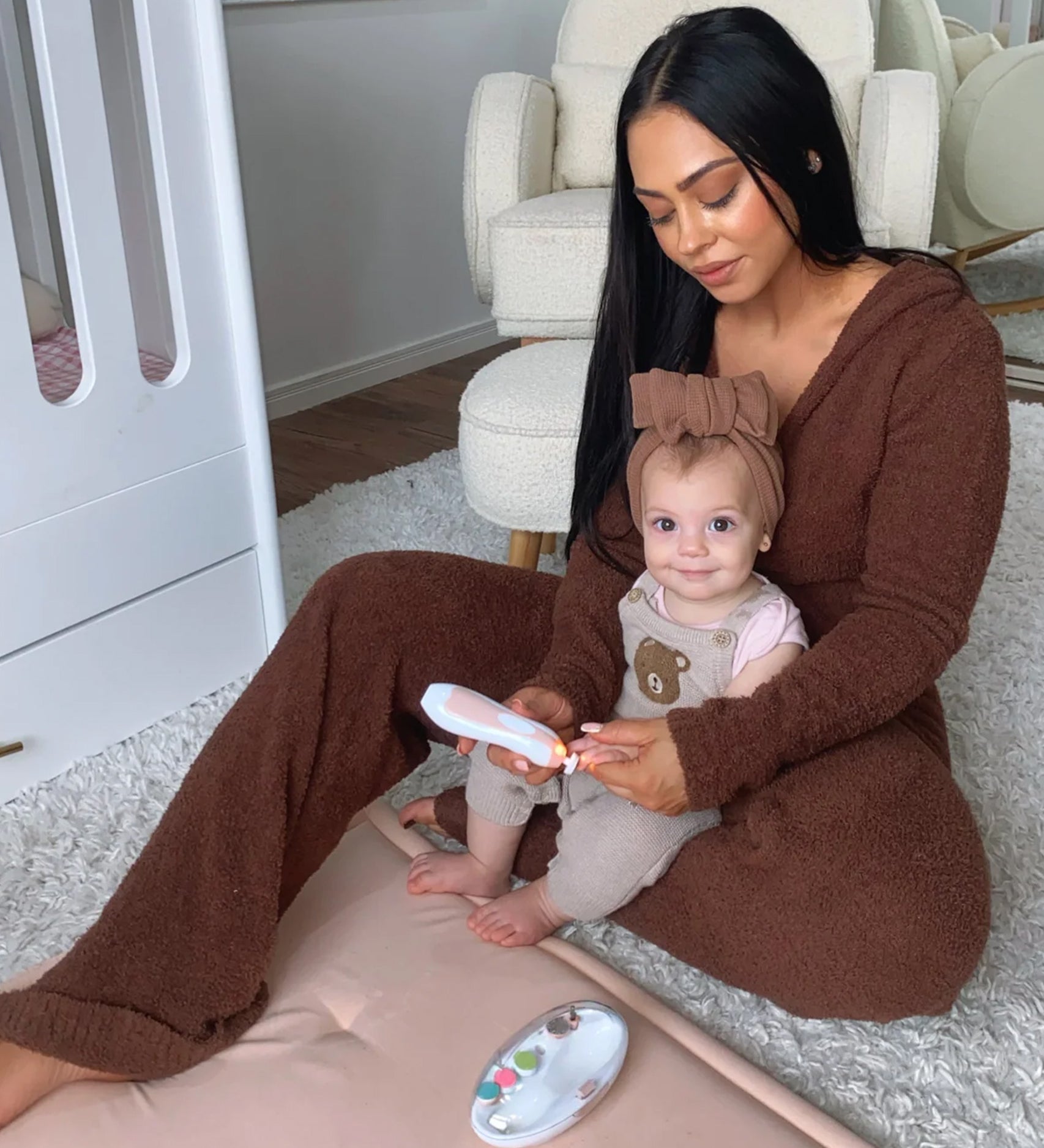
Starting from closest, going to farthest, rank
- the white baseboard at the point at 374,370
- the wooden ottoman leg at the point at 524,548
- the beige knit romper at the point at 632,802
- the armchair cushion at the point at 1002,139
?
the beige knit romper at the point at 632,802
the wooden ottoman leg at the point at 524,548
the white baseboard at the point at 374,370
the armchair cushion at the point at 1002,139

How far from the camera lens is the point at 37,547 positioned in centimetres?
116

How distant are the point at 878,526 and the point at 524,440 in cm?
63

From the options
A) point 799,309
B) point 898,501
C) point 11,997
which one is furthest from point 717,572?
point 11,997

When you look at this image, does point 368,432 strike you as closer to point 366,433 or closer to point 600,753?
point 366,433

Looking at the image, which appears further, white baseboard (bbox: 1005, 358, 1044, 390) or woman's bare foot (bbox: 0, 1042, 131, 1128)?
white baseboard (bbox: 1005, 358, 1044, 390)

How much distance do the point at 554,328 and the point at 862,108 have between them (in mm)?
646

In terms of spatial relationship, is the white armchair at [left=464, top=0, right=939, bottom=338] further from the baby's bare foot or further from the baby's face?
the baby's bare foot

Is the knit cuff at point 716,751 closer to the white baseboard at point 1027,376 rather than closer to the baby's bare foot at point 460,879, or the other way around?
the baby's bare foot at point 460,879

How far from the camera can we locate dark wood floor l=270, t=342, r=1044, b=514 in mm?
2055

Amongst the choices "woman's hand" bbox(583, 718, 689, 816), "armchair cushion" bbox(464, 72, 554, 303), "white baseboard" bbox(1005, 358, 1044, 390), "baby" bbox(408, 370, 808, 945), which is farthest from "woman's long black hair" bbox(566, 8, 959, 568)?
"white baseboard" bbox(1005, 358, 1044, 390)

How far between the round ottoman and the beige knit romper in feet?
1.58

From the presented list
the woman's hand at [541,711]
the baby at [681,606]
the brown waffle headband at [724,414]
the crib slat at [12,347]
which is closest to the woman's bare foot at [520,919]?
the baby at [681,606]

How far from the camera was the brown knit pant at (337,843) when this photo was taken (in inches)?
31.6

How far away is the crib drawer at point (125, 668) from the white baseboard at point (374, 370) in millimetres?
887
